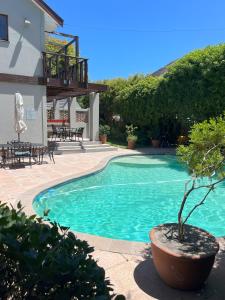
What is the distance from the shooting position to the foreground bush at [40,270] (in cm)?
179

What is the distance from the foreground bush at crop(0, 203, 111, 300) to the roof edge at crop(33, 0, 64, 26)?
15557mm

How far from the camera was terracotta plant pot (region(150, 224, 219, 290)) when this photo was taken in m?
3.47

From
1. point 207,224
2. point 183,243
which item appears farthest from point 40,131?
point 183,243

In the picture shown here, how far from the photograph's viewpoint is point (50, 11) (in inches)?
616

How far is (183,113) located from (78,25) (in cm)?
2151

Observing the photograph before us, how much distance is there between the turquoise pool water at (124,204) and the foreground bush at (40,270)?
4.87m

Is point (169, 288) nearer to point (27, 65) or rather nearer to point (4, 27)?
point (27, 65)

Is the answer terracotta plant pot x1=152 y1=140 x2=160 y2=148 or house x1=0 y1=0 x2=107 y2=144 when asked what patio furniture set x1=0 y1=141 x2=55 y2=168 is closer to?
house x1=0 y1=0 x2=107 y2=144

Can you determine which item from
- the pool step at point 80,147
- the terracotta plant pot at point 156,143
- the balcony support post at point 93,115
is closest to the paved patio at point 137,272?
the pool step at point 80,147

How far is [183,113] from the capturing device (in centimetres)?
1873

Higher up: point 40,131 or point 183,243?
point 40,131

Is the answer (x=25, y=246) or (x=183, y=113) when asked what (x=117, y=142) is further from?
(x=25, y=246)

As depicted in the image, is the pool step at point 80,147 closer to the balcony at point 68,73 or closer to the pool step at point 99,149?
the pool step at point 99,149

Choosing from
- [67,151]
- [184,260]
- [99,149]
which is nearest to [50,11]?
[67,151]
